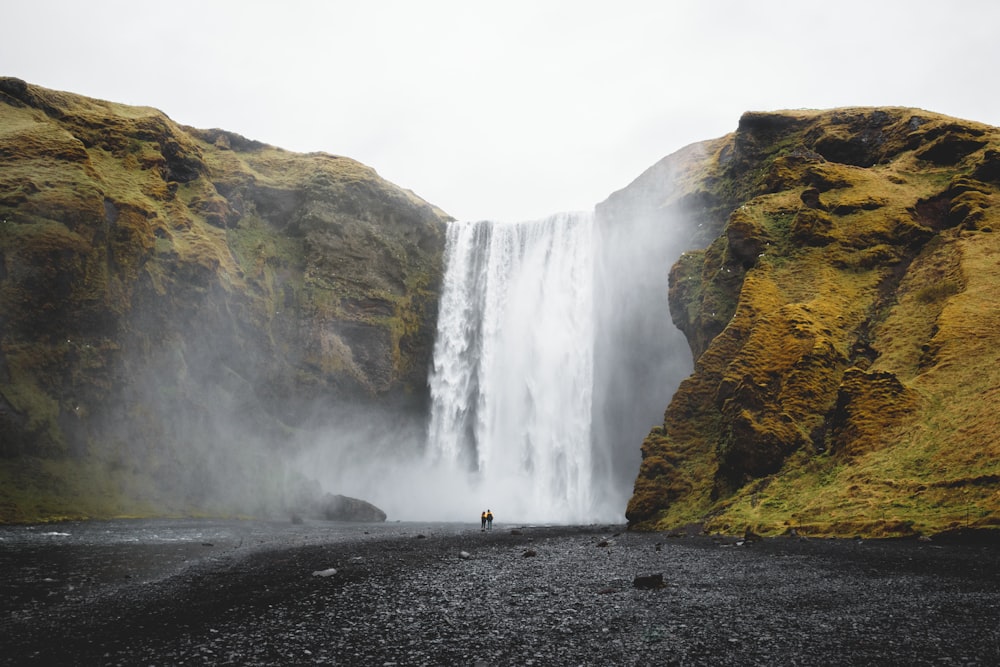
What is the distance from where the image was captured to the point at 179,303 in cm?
4409

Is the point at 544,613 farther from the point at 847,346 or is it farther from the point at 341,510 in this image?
the point at 341,510

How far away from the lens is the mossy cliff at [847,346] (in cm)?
1795

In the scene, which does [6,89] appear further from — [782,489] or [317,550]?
[782,489]

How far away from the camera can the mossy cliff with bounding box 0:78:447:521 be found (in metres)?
35.2

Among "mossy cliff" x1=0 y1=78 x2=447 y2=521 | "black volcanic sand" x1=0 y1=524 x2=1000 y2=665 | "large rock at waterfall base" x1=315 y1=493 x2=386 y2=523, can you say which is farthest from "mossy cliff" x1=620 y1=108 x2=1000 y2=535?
"mossy cliff" x1=0 y1=78 x2=447 y2=521

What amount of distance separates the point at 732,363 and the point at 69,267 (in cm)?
4061

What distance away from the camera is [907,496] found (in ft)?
55.3

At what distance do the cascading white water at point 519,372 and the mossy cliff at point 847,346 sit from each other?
768 inches

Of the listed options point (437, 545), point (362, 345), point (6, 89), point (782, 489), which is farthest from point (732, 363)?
point (6, 89)

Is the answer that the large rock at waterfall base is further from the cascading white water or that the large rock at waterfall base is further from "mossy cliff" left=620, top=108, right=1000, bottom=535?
"mossy cliff" left=620, top=108, right=1000, bottom=535

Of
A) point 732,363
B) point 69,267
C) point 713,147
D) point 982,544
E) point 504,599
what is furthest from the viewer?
point 713,147

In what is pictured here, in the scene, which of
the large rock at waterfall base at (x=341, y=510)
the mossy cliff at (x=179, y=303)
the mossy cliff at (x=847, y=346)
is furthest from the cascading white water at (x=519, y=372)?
the mossy cliff at (x=847, y=346)

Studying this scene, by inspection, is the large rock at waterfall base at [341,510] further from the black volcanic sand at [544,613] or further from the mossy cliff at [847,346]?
the black volcanic sand at [544,613]

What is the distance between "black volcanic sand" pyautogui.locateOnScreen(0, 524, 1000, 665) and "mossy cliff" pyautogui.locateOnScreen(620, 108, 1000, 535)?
4.19m
